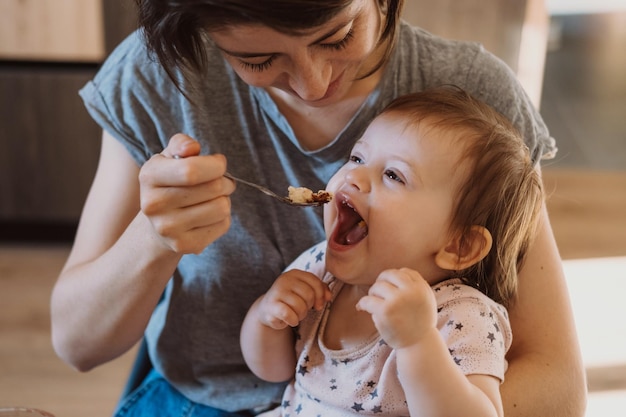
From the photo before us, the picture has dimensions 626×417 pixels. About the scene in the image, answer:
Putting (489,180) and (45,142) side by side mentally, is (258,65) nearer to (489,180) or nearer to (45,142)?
(489,180)

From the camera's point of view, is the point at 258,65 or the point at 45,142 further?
the point at 45,142

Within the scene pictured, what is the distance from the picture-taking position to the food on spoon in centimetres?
96

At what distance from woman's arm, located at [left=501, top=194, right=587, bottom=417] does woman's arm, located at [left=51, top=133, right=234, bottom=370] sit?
0.44 meters

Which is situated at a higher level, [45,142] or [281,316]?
[281,316]

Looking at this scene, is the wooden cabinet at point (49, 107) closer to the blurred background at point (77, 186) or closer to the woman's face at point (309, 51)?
the blurred background at point (77, 186)

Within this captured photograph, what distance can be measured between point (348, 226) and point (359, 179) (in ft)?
0.23

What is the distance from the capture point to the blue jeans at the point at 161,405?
1120 millimetres

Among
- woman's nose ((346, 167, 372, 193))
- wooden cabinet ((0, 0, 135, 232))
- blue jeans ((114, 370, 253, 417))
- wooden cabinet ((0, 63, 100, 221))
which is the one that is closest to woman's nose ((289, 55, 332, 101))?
woman's nose ((346, 167, 372, 193))

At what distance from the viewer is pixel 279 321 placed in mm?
973

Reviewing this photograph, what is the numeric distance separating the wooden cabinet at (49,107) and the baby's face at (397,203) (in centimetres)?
153

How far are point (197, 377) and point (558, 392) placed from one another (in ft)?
1.71

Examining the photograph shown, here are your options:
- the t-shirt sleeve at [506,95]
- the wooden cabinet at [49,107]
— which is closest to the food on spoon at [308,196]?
the t-shirt sleeve at [506,95]

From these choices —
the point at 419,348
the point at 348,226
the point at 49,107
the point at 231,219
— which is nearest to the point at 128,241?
the point at 231,219

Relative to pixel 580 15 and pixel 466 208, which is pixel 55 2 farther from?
pixel 580 15
